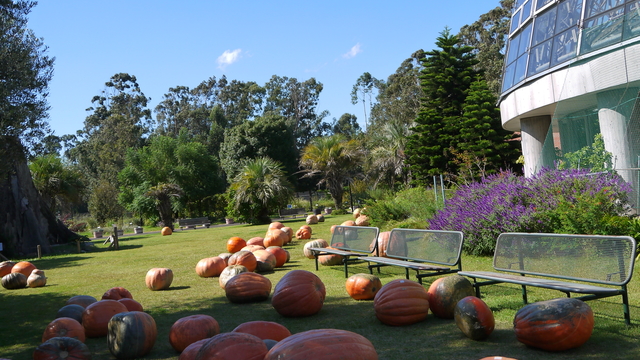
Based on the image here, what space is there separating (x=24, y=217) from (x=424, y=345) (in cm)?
1931

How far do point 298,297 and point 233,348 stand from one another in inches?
99.3

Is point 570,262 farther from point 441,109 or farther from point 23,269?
point 441,109

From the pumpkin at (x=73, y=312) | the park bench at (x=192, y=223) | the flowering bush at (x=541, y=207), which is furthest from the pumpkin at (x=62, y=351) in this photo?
the park bench at (x=192, y=223)

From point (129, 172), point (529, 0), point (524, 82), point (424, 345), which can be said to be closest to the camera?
point (424, 345)

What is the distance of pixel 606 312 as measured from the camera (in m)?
5.05

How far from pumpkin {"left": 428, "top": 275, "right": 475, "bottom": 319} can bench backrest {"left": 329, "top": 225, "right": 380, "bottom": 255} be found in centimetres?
328

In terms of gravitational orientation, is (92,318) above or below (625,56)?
below

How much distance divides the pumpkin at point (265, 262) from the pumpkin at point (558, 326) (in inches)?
247

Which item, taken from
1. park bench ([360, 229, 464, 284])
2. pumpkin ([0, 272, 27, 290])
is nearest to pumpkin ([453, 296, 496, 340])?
park bench ([360, 229, 464, 284])

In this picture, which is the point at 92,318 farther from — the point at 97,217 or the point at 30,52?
the point at 97,217

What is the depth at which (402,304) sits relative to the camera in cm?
516

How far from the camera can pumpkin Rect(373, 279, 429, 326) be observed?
5.16m

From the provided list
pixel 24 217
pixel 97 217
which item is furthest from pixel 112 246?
pixel 97 217

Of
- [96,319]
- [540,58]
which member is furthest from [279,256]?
[540,58]
